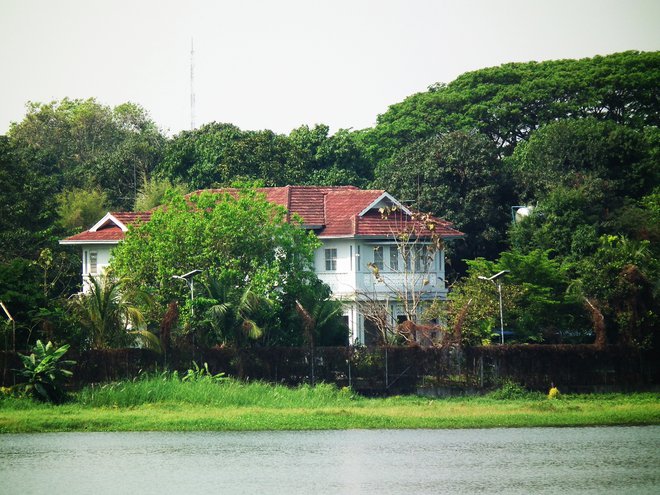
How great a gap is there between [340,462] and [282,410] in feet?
29.0

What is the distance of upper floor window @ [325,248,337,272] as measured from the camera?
5062cm

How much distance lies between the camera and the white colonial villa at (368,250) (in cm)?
4884

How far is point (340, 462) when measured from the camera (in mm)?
25656

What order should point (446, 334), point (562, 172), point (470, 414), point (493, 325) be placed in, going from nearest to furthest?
point (470, 414) → point (446, 334) → point (493, 325) → point (562, 172)

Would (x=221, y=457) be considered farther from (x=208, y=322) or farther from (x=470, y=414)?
(x=208, y=322)

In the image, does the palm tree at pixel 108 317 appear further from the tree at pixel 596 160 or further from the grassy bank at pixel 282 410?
the tree at pixel 596 160

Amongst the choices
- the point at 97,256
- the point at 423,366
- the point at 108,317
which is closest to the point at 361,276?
the point at 423,366

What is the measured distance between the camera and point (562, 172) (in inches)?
2270

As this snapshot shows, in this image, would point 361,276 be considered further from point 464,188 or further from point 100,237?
point 100,237

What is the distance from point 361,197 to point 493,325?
1220 centimetres

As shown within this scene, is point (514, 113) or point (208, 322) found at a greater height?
point (514, 113)

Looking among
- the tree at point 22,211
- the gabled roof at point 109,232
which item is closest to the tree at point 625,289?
the gabled roof at point 109,232

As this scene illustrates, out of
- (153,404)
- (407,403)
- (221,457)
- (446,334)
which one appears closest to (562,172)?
(446,334)

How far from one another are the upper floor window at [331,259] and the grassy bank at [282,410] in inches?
539
